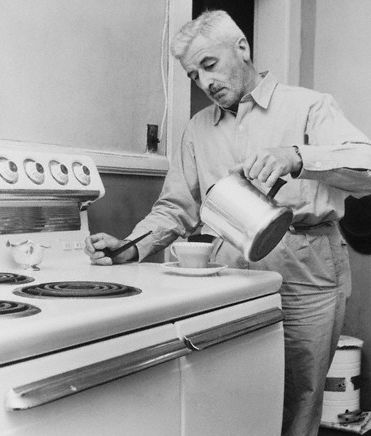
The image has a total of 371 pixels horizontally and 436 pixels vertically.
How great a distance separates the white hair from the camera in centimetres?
179

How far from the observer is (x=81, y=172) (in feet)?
5.80

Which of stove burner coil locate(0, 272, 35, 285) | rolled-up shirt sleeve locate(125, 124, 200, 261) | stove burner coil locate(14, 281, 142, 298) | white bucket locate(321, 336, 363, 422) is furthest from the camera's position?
white bucket locate(321, 336, 363, 422)

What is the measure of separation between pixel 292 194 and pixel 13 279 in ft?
2.65

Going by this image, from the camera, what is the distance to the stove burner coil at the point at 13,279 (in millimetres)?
1274

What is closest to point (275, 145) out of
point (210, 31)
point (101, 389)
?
point (210, 31)

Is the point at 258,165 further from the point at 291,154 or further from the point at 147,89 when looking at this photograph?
the point at 147,89

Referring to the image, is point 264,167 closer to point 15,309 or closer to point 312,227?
point 312,227

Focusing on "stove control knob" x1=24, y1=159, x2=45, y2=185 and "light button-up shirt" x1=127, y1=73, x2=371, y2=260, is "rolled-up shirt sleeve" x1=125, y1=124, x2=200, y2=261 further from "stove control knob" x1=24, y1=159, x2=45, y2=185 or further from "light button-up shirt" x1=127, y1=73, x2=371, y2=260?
"stove control knob" x1=24, y1=159, x2=45, y2=185

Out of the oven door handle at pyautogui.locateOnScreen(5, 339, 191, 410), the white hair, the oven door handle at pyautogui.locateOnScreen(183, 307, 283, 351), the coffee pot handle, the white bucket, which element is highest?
the white hair

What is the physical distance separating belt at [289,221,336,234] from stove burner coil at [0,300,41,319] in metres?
0.95

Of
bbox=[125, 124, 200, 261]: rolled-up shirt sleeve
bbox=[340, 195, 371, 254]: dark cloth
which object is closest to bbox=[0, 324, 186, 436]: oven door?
bbox=[125, 124, 200, 261]: rolled-up shirt sleeve

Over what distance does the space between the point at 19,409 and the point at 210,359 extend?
522 millimetres

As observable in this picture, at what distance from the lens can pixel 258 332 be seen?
54.9 inches

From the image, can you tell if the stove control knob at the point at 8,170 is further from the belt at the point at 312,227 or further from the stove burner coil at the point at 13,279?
the belt at the point at 312,227
